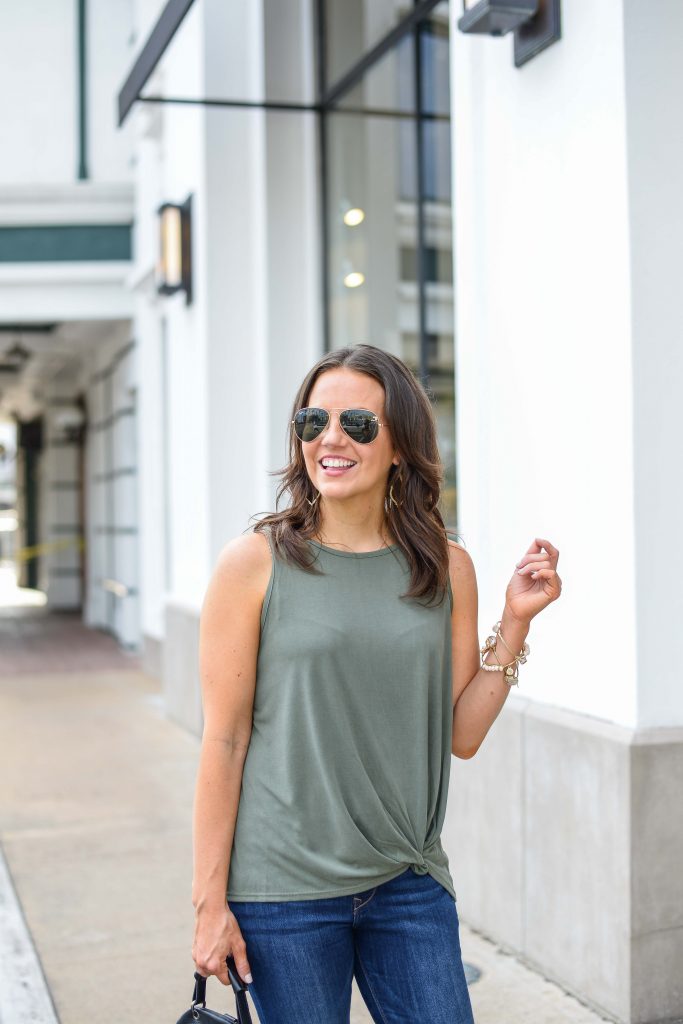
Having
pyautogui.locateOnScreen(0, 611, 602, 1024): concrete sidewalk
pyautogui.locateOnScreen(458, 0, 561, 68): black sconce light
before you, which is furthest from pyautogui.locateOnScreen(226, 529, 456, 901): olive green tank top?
pyautogui.locateOnScreen(458, 0, 561, 68): black sconce light

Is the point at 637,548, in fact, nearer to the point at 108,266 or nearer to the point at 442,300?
the point at 442,300

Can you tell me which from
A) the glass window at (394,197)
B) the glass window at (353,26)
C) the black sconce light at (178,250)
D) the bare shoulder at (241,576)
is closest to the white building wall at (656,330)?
the bare shoulder at (241,576)

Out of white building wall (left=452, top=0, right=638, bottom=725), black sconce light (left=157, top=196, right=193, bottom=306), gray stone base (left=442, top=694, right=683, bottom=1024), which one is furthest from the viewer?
Result: black sconce light (left=157, top=196, right=193, bottom=306)

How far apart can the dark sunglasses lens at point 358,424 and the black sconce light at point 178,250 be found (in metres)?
5.88

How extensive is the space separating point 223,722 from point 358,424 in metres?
0.58

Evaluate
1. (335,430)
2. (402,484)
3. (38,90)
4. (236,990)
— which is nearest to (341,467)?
(335,430)

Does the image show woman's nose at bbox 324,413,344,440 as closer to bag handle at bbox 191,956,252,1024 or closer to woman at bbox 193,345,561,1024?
woman at bbox 193,345,561,1024

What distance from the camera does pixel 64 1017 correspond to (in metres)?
3.67

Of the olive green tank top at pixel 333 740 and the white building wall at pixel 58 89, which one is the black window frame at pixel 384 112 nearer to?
the olive green tank top at pixel 333 740

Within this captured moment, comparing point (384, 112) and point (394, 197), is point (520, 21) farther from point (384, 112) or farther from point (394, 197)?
point (384, 112)

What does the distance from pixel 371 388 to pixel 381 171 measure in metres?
4.62

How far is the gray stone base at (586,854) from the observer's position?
3312 millimetres

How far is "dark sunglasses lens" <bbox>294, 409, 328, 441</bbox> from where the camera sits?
2131 mm

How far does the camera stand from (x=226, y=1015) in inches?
79.7
